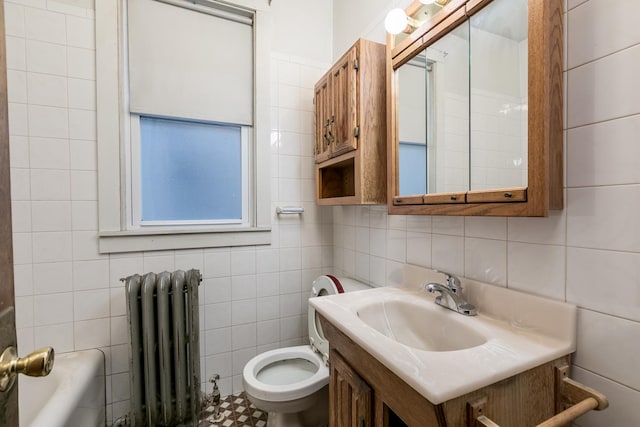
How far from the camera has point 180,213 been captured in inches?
67.7

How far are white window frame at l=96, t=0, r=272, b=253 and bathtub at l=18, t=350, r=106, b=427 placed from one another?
54cm

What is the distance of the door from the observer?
1.41 feet

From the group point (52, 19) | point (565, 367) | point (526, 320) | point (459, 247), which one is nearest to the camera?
point (565, 367)

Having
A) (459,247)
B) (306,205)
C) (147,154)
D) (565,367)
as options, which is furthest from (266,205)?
(565,367)

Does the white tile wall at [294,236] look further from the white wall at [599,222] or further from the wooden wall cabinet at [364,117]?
the wooden wall cabinet at [364,117]

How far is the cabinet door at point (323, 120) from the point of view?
5.14 ft

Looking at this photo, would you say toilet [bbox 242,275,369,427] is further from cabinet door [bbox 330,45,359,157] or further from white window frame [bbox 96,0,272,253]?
cabinet door [bbox 330,45,359,157]

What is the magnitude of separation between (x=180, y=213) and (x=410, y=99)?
4.66 ft

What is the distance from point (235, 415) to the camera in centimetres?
160

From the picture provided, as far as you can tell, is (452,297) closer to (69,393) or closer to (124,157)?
(69,393)

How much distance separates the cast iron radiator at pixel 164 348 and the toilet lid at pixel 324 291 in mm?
626

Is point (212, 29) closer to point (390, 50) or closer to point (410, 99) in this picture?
point (390, 50)

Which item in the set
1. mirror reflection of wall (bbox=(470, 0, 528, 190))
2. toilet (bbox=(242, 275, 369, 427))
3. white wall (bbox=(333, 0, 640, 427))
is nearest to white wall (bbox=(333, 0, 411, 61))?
mirror reflection of wall (bbox=(470, 0, 528, 190))

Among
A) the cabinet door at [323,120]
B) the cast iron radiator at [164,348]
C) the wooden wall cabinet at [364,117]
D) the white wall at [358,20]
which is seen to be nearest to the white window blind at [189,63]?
the cabinet door at [323,120]
